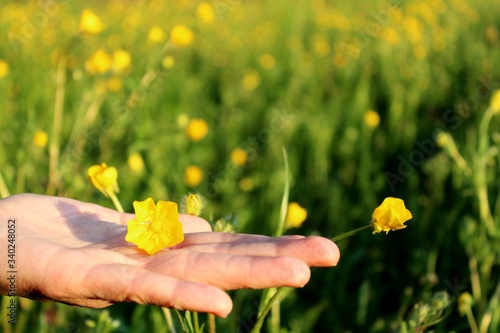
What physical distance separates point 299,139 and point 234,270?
237 centimetres

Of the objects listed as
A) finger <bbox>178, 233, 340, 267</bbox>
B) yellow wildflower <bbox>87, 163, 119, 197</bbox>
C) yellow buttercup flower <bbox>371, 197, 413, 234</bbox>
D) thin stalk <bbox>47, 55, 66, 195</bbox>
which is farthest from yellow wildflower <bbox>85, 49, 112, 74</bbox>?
yellow buttercup flower <bbox>371, 197, 413, 234</bbox>

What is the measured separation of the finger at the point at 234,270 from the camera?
3.23ft

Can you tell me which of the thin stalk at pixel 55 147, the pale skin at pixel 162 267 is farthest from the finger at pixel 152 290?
the thin stalk at pixel 55 147

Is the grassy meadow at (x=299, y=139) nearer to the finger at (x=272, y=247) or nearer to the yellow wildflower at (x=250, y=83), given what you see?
the yellow wildflower at (x=250, y=83)

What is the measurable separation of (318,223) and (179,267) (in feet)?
5.31

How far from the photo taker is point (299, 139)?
336cm

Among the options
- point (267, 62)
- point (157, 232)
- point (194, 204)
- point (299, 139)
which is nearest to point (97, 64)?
point (299, 139)

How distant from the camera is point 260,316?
3.62 ft

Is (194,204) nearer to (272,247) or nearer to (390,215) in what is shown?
(272,247)

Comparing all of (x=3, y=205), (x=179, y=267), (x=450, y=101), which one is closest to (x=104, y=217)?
(x=3, y=205)

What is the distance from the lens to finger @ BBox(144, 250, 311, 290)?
3.23 ft

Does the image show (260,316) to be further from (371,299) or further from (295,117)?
(295,117)

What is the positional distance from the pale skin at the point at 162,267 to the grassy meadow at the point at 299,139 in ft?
0.68

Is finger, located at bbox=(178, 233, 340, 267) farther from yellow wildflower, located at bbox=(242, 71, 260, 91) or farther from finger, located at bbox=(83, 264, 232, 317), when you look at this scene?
yellow wildflower, located at bbox=(242, 71, 260, 91)
